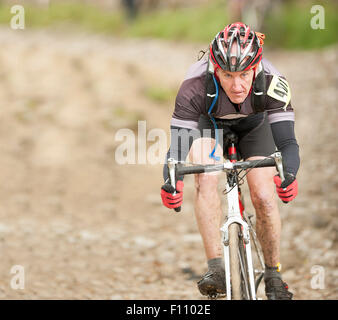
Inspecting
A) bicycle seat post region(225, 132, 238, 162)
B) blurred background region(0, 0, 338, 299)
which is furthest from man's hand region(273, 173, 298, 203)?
blurred background region(0, 0, 338, 299)

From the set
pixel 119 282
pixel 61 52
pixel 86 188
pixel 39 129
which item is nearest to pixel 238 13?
pixel 61 52

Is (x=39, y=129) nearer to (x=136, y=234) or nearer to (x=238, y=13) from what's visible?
(x=136, y=234)

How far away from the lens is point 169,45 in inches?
762

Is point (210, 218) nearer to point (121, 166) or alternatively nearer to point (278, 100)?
point (278, 100)

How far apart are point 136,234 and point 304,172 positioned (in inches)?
133

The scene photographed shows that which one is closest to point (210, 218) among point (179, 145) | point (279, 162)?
point (179, 145)

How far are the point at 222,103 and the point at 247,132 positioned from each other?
0.46m

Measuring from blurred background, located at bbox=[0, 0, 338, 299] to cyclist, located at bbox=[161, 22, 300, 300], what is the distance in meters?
1.58

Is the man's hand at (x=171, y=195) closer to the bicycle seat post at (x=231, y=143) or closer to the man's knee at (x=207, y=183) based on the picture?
the man's knee at (x=207, y=183)

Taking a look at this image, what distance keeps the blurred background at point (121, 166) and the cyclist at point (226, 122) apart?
158 centimetres

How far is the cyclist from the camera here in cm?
377

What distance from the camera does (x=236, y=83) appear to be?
3803 millimetres

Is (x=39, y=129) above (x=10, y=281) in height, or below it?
above

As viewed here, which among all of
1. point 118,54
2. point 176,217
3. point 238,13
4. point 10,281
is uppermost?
point 238,13
